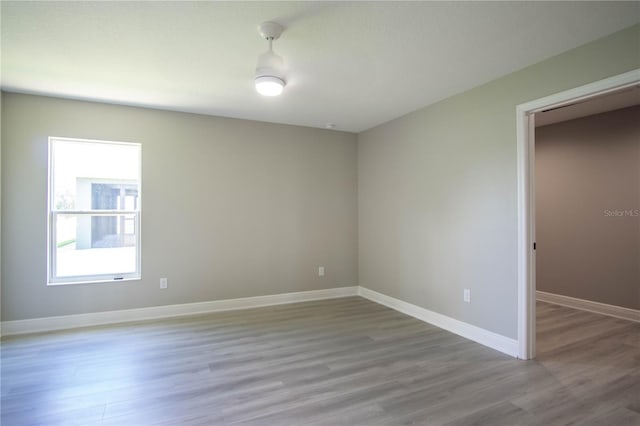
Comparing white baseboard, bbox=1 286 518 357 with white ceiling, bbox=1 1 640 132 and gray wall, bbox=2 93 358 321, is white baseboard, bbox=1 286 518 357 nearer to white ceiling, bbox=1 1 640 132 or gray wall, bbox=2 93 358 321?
gray wall, bbox=2 93 358 321

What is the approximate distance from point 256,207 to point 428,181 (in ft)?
7.57

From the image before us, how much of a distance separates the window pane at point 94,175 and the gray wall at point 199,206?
0.15 metres

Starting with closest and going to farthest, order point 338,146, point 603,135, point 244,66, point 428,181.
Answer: point 244,66 → point 428,181 → point 603,135 → point 338,146

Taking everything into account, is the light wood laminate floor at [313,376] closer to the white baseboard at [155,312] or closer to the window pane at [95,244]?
the white baseboard at [155,312]

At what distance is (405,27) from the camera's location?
232 cm

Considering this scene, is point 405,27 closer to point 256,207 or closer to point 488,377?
point 488,377

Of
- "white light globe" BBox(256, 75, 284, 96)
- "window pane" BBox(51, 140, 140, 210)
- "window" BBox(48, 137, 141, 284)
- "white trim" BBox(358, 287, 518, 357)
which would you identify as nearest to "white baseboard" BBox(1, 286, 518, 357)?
"white trim" BBox(358, 287, 518, 357)

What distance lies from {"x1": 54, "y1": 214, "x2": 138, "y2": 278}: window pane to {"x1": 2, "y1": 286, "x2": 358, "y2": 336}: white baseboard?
0.49 metres

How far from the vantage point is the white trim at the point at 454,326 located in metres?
3.05

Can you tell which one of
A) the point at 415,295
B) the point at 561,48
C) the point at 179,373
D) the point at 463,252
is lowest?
the point at 179,373

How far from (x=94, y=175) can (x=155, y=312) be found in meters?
1.79

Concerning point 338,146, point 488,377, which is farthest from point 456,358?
point 338,146

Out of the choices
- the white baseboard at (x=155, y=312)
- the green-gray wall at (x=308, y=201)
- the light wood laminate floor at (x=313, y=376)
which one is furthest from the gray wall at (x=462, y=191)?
the white baseboard at (x=155, y=312)

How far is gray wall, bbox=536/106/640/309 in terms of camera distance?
4.07m
